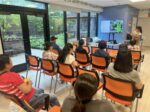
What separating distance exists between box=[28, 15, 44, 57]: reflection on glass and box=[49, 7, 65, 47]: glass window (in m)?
0.56

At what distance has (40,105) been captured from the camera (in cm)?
181

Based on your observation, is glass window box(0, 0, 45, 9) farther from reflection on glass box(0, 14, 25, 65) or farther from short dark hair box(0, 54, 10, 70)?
short dark hair box(0, 54, 10, 70)

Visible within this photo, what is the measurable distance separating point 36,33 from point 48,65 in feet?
8.97

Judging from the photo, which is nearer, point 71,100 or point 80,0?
point 71,100

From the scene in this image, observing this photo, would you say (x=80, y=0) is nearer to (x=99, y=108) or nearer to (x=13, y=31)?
(x=13, y=31)

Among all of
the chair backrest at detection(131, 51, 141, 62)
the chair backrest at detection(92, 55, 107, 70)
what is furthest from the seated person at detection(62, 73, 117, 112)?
the chair backrest at detection(131, 51, 141, 62)

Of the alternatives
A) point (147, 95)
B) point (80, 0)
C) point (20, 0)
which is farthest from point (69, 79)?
point (80, 0)

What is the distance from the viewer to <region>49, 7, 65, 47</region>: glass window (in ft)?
19.7

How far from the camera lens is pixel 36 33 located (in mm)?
5449

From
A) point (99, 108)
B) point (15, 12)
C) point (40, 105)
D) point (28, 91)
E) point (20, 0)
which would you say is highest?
point (20, 0)

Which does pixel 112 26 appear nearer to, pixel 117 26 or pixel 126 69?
pixel 117 26

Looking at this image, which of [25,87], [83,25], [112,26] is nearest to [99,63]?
[25,87]

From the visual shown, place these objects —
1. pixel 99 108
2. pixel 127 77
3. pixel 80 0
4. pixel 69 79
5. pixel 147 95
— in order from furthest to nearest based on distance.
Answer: pixel 80 0
pixel 147 95
pixel 69 79
pixel 127 77
pixel 99 108

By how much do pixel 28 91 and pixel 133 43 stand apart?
11.2 feet
